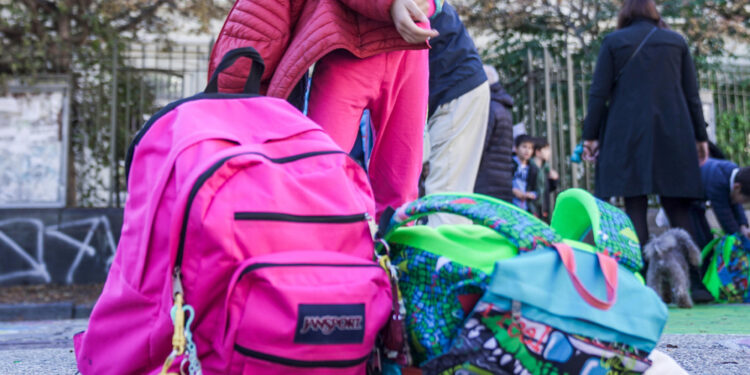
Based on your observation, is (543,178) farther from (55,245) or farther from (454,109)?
(55,245)

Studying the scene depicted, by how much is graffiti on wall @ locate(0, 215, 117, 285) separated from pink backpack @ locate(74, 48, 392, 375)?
Answer: 19.0ft

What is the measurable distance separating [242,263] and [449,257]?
0.45 m

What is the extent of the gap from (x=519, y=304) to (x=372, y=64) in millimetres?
1316

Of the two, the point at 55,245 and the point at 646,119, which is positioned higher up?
the point at 646,119

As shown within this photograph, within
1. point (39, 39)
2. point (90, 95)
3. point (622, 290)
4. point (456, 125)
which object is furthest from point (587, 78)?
point (622, 290)

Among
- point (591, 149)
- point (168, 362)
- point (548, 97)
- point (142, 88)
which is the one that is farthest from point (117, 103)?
point (168, 362)

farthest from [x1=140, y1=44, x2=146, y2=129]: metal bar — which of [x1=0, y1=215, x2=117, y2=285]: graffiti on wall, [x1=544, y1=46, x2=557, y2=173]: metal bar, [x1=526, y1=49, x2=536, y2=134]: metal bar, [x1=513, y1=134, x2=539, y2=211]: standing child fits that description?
[x1=544, y1=46, x2=557, y2=173]: metal bar

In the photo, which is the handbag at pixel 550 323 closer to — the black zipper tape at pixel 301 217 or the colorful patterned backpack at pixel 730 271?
the black zipper tape at pixel 301 217

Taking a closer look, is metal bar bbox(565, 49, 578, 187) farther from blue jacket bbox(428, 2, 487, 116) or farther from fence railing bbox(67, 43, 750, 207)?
blue jacket bbox(428, 2, 487, 116)

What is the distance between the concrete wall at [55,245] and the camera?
7.09m

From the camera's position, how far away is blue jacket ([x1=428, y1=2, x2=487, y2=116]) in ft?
13.3

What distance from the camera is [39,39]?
7.70m

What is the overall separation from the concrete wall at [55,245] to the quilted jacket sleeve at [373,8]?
544 centimetres

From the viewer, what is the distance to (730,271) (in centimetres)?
477
